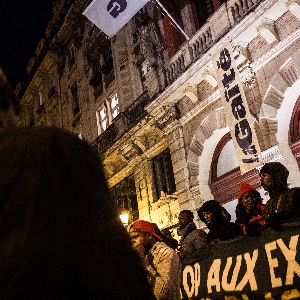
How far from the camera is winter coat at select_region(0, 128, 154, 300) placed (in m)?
0.84

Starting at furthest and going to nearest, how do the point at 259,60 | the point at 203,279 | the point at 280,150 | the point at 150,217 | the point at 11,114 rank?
the point at 150,217 → the point at 259,60 → the point at 280,150 → the point at 203,279 → the point at 11,114

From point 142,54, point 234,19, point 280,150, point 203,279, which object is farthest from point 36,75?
point 203,279

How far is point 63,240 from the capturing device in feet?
2.98

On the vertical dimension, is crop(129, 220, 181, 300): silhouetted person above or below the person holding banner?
below

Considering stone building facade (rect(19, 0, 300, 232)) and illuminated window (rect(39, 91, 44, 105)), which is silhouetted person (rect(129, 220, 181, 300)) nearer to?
stone building facade (rect(19, 0, 300, 232))

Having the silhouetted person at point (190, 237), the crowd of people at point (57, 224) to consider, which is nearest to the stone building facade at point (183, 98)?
the silhouetted person at point (190, 237)

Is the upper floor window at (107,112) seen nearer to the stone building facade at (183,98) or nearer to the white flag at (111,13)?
the stone building facade at (183,98)

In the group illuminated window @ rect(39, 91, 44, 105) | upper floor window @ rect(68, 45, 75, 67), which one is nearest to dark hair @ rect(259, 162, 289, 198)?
upper floor window @ rect(68, 45, 75, 67)

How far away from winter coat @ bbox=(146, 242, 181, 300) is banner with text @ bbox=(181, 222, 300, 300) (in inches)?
20.6

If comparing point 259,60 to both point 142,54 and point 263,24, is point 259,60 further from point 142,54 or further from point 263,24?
point 142,54

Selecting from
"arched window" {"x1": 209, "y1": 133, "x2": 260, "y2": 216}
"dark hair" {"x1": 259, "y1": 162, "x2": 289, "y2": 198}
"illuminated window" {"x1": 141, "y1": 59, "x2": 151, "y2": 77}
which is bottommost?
"dark hair" {"x1": 259, "y1": 162, "x2": 289, "y2": 198}

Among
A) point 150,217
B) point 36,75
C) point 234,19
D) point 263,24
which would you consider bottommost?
point 150,217

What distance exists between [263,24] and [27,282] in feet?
33.7

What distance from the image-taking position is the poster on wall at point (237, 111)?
9.05 m
